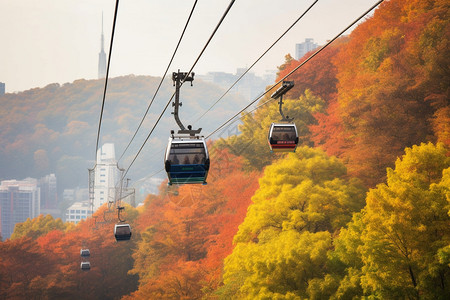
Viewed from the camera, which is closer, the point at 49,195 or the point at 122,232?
the point at 122,232

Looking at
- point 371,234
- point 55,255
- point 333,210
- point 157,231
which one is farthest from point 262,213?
point 55,255

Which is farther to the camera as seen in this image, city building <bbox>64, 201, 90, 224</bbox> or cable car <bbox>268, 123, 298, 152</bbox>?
city building <bbox>64, 201, 90, 224</bbox>

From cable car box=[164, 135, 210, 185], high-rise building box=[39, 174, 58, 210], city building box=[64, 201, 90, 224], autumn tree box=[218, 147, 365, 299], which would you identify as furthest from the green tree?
high-rise building box=[39, 174, 58, 210]

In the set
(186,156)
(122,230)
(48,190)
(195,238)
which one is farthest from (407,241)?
(48,190)

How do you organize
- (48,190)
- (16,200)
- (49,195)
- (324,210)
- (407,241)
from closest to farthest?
(407,241)
(324,210)
(16,200)
(48,190)
(49,195)

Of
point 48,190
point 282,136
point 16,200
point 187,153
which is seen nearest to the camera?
point 187,153

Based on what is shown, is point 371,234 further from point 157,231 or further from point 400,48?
point 157,231

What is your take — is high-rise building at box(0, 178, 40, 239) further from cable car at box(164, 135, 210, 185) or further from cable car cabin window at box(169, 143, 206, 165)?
cable car cabin window at box(169, 143, 206, 165)

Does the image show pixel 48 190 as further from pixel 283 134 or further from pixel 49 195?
pixel 283 134
